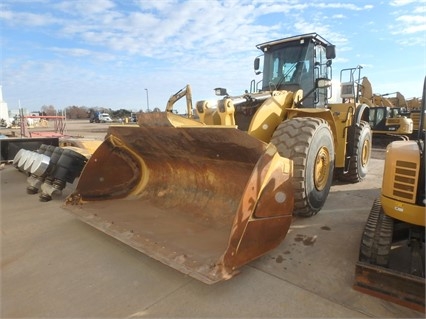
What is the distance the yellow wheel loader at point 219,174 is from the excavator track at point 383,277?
71cm

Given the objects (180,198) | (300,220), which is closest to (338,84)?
(300,220)

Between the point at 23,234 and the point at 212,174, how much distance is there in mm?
2455

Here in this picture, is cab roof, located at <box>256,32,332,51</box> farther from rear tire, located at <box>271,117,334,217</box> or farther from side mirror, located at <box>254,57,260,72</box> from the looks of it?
rear tire, located at <box>271,117,334,217</box>

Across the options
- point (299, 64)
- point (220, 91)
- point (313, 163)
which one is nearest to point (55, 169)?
point (220, 91)

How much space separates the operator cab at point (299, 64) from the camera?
530cm

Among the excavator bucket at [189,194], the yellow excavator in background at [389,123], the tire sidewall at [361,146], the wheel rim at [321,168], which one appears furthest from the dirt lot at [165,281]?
the yellow excavator in background at [389,123]

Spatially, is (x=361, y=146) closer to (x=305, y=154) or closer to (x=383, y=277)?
(x=305, y=154)

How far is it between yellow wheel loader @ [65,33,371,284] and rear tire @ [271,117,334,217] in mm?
12

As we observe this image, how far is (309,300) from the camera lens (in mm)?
2414

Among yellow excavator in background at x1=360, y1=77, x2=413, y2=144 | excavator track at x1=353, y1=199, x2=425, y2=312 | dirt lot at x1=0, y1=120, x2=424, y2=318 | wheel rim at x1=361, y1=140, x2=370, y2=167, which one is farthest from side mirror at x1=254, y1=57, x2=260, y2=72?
Result: yellow excavator in background at x1=360, y1=77, x2=413, y2=144

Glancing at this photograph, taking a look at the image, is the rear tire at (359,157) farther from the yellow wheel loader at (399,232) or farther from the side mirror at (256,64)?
the yellow wheel loader at (399,232)

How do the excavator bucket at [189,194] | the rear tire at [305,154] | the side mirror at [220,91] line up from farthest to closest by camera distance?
the side mirror at [220,91] < the rear tire at [305,154] < the excavator bucket at [189,194]

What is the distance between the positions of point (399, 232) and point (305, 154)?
124 cm

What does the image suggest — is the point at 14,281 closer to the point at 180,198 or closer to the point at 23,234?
the point at 23,234
